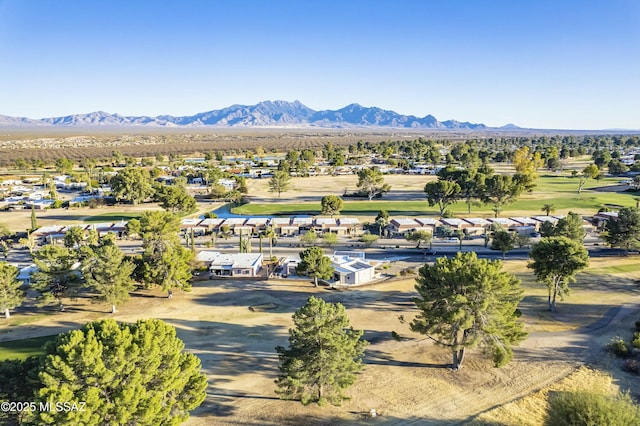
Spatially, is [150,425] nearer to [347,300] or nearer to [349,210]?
[347,300]

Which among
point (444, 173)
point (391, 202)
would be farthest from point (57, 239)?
point (444, 173)

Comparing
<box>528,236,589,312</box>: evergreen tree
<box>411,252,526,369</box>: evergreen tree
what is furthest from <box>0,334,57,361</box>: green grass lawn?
<box>528,236,589,312</box>: evergreen tree

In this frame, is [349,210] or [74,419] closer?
[74,419]

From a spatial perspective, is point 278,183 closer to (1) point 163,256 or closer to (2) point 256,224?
(2) point 256,224

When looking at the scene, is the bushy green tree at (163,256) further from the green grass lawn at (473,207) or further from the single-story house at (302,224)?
the green grass lawn at (473,207)

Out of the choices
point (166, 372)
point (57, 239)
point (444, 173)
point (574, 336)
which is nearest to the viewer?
point (166, 372)

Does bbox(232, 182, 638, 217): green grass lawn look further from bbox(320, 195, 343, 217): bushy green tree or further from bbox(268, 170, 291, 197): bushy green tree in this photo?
bbox(268, 170, 291, 197): bushy green tree
